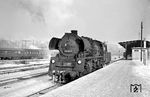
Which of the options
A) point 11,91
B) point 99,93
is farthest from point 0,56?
point 99,93

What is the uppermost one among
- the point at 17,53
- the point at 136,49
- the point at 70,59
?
the point at 136,49

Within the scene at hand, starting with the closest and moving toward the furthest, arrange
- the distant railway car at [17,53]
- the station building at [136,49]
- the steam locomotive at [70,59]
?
the steam locomotive at [70,59] < the distant railway car at [17,53] < the station building at [136,49]

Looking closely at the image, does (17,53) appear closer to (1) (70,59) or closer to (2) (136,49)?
(1) (70,59)

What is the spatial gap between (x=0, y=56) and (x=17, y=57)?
3976 millimetres

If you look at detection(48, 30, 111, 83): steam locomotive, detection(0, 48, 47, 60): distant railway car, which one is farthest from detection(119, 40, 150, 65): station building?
detection(48, 30, 111, 83): steam locomotive

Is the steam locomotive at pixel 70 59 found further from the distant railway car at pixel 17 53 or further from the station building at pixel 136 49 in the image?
the station building at pixel 136 49

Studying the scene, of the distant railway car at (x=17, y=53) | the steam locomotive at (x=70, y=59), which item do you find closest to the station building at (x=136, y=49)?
the distant railway car at (x=17, y=53)

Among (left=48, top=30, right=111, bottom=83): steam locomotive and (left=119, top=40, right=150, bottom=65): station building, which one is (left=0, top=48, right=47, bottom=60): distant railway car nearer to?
(left=119, top=40, right=150, bottom=65): station building

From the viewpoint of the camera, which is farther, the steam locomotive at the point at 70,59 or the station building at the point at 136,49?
the station building at the point at 136,49

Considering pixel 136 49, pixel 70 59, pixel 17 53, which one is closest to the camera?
pixel 70 59

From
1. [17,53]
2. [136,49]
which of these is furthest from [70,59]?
[136,49]

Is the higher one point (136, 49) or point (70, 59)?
point (136, 49)

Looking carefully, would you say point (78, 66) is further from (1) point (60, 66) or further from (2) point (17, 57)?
(2) point (17, 57)

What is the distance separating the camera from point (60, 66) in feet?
41.6
